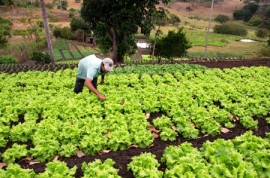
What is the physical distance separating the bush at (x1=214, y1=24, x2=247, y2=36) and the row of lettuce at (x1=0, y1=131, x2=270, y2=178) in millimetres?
68850

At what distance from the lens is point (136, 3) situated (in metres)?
22.9

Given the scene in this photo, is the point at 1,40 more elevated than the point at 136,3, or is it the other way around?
the point at 136,3

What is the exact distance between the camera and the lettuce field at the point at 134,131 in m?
5.22

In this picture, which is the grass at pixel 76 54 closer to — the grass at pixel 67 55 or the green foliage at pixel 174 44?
the grass at pixel 67 55

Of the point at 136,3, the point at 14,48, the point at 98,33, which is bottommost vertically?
the point at 14,48

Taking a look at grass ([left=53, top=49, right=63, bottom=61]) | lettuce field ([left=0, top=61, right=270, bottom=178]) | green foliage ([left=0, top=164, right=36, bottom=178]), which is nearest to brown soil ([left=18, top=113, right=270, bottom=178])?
lettuce field ([left=0, top=61, right=270, bottom=178])

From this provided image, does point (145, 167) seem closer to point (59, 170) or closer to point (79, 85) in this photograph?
point (59, 170)

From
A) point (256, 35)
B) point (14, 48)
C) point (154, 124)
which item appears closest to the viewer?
point (154, 124)

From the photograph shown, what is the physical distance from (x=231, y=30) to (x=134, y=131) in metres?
70.4

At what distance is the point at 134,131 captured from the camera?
666 centimetres

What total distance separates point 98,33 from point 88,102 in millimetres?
16742

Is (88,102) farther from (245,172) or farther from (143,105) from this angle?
(245,172)

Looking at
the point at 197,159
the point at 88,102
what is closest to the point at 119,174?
the point at 197,159

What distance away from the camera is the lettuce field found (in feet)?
17.1
